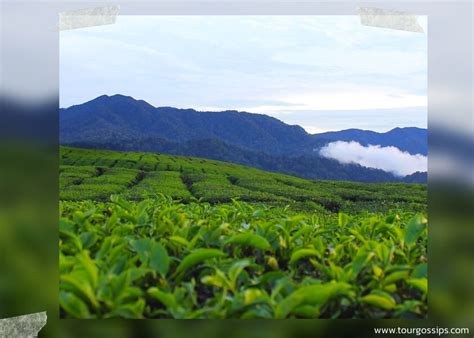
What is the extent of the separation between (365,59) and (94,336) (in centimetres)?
194

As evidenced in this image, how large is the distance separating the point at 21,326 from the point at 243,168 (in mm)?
1591

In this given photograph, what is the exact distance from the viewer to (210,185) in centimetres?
352

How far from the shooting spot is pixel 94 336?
2623mm

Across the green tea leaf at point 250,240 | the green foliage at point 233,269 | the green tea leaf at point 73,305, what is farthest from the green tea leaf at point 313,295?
the green tea leaf at point 73,305

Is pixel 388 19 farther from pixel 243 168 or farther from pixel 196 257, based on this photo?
pixel 196 257

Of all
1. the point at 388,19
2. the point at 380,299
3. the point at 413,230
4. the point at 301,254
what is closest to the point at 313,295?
the point at 301,254

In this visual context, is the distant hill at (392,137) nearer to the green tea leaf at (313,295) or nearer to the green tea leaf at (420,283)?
the green tea leaf at (420,283)

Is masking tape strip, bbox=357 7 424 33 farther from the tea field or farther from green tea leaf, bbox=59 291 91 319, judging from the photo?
green tea leaf, bbox=59 291 91 319

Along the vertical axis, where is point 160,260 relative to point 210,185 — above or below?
below

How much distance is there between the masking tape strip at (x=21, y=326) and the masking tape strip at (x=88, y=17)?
1.50 metres

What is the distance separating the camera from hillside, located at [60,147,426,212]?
3.21m

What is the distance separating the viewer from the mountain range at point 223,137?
9.93ft

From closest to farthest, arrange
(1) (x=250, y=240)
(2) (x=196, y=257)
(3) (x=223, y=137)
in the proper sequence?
(2) (x=196, y=257), (1) (x=250, y=240), (3) (x=223, y=137)

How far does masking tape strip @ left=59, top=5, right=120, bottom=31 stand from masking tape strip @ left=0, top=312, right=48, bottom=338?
150cm
